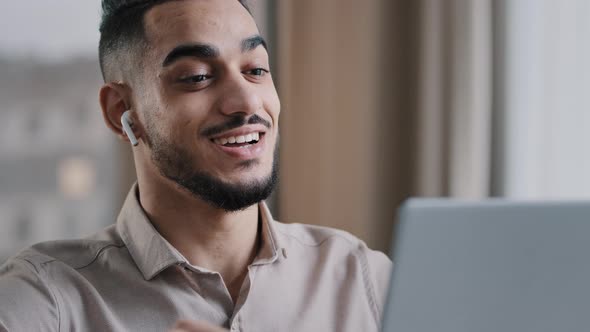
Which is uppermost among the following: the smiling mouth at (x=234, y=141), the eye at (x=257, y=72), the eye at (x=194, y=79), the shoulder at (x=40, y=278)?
the eye at (x=257, y=72)

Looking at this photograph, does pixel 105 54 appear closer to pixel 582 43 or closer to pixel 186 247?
pixel 186 247

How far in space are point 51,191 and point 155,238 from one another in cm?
140

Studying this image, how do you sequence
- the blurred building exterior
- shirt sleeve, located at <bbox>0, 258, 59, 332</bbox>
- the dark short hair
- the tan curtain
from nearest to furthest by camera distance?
shirt sleeve, located at <bbox>0, 258, 59, 332</bbox>, the dark short hair, the tan curtain, the blurred building exterior

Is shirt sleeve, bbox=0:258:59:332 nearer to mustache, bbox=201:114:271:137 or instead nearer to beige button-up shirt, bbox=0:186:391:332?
beige button-up shirt, bbox=0:186:391:332

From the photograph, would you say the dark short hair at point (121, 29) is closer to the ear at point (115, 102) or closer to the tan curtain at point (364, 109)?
the ear at point (115, 102)

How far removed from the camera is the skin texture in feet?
4.44

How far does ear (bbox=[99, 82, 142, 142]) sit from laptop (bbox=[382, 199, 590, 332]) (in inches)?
38.9

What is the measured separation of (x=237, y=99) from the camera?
1.34 meters

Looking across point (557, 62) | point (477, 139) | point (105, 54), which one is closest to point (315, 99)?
point (477, 139)

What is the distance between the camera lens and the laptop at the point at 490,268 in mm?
559

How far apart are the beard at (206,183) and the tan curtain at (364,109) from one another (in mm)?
1162

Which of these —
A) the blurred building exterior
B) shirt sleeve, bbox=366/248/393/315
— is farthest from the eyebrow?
the blurred building exterior

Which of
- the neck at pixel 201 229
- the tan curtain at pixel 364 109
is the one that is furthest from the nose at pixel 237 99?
the tan curtain at pixel 364 109

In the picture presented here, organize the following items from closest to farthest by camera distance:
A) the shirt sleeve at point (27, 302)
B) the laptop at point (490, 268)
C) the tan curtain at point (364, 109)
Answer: the laptop at point (490, 268) < the shirt sleeve at point (27, 302) < the tan curtain at point (364, 109)
